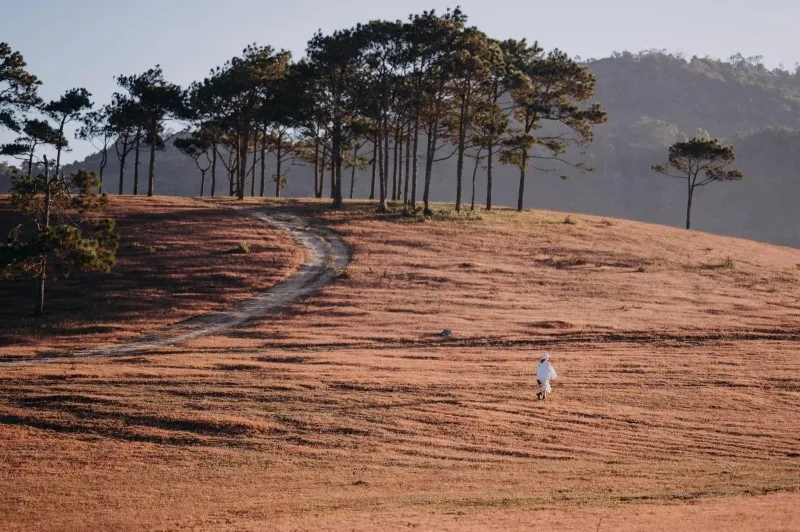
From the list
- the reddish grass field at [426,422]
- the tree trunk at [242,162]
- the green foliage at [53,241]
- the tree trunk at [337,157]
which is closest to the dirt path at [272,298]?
the reddish grass field at [426,422]

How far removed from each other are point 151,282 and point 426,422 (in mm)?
28149

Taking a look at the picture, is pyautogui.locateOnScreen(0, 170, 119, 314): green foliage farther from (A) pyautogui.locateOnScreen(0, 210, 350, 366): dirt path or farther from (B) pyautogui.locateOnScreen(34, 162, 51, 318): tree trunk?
(A) pyautogui.locateOnScreen(0, 210, 350, 366): dirt path

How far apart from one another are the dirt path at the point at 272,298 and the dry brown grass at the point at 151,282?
99cm

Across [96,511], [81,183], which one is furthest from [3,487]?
[81,183]

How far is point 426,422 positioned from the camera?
26.7 m

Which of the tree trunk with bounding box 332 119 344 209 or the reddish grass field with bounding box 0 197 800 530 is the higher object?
the tree trunk with bounding box 332 119 344 209

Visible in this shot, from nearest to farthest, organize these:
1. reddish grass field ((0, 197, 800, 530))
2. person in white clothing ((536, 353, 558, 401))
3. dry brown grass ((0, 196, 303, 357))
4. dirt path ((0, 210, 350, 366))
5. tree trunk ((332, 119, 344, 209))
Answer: reddish grass field ((0, 197, 800, 530)) < person in white clothing ((536, 353, 558, 401)) < dirt path ((0, 210, 350, 366)) < dry brown grass ((0, 196, 303, 357)) < tree trunk ((332, 119, 344, 209))

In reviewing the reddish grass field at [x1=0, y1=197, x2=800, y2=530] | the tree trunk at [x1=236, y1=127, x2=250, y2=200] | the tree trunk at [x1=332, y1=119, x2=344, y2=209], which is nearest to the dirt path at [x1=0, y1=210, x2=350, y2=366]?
the reddish grass field at [x1=0, y1=197, x2=800, y2=530]

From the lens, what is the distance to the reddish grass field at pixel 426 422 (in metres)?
19.7

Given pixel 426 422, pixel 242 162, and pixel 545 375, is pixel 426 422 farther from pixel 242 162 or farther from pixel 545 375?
pixel 242 162

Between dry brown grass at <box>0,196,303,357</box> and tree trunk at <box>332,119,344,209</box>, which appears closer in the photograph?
dry brown grass at <box>0,196,303,357</box>

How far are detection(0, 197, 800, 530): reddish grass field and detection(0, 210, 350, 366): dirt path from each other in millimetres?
1581

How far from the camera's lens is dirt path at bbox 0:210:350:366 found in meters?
Answer: 36.9

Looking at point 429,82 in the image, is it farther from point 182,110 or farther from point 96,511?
point 96,511
